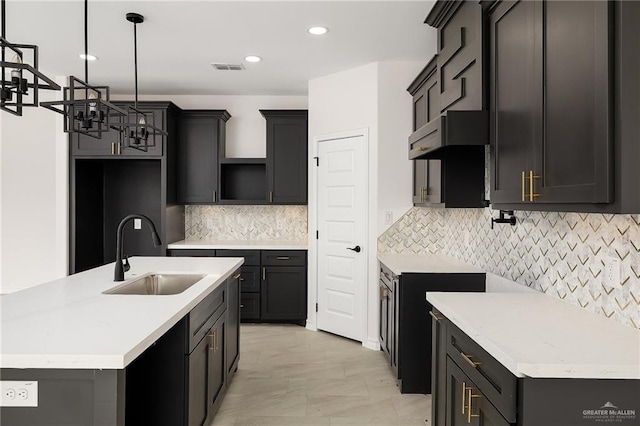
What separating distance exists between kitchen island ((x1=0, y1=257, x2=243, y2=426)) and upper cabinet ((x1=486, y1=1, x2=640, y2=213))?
1.58m

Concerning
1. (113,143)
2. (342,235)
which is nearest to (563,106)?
(342,235)

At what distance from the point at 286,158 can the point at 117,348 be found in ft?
13.0

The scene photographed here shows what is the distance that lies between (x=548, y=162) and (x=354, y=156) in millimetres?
2874

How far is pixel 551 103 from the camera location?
65.3 inches

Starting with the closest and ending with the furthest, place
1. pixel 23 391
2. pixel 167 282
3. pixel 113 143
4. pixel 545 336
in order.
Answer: pixel 23 391 → pixel 545 336 → pixel 167 282 → pixel 113 143

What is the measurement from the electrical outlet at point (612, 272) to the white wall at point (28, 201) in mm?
5350

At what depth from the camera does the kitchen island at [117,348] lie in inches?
55.7

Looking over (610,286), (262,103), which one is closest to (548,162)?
(610,286)

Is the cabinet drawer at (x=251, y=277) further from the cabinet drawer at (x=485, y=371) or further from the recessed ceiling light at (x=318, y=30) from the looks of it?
the cabinet drawer at (x=485, y=371)

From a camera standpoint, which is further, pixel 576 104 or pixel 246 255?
pixel 246 255

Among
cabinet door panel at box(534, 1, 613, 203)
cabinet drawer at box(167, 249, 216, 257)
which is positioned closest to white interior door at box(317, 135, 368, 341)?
cabinet drawer at box(167, 249, 216, 257)

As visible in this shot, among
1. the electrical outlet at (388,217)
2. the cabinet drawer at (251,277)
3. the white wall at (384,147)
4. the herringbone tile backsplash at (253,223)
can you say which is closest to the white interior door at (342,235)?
the white wall at (384,147)

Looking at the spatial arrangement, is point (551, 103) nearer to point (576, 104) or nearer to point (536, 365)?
point (576, 104)

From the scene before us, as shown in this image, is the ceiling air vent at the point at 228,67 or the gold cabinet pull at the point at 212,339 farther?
the ceiling air vent at the point at 228,67
